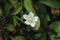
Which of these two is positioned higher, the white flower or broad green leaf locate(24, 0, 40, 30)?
broad green leaf locate(24, 0, 40, 30)

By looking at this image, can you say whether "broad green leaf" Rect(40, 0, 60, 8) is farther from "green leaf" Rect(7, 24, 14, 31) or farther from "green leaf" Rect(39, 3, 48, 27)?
"green leaf" Rect(7, 24, 14, 31)

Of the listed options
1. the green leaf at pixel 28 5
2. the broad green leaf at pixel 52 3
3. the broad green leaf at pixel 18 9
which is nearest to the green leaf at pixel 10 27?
the broad green leaf at pixel 18 9

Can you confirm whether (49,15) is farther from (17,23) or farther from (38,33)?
(17,23)

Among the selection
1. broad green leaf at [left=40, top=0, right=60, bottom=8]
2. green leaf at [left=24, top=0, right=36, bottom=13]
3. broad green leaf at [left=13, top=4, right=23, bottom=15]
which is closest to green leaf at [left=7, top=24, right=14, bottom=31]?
broad green leaf at [left=13, top=4, right=23, bottom=15]

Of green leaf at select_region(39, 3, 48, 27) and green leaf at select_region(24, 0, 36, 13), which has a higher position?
green leaf at select_region(24, 0, 36, 13)

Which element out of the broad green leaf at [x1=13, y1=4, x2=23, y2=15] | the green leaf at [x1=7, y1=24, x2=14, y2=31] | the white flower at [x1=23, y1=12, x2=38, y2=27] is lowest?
the green leaf at [x1=7, y1=24, x2=14, y2=31]

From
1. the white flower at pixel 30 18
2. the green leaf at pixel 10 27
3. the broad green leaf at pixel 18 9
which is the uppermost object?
the broad green leaf at pixel 18 9

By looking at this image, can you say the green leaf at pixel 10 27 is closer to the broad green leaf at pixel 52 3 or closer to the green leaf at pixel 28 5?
the green leaf at pixel 28 5

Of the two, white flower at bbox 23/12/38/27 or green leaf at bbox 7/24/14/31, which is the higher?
white flower at bbox 23/12/38/27

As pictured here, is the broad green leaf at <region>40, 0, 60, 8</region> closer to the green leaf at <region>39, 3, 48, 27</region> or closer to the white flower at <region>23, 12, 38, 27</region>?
the green leaf at <region>39, 3, 48, 27</region>

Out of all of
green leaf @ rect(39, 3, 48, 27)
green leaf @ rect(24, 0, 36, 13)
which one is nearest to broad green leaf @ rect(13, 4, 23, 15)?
green leaf @ rect(24, 0, 36, 13)

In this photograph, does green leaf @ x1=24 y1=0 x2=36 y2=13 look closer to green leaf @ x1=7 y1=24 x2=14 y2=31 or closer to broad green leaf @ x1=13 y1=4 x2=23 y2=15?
broad green leaf @ x1=13 y1=4 x2=23 y2=15
